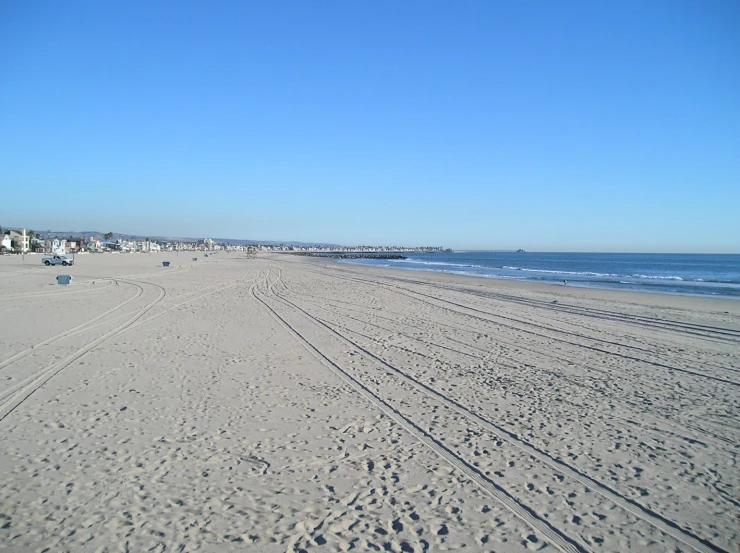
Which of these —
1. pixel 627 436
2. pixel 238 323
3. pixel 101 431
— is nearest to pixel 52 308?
pixel 238 323

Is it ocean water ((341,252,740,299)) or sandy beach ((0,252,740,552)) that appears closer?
sandy beach ((0,252,740,552))

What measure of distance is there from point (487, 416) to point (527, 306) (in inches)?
495

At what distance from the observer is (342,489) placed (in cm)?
391

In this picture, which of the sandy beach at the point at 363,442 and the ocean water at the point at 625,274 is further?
the ocean water at the point at 625,274

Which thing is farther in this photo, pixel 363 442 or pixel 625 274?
pixel 625 274

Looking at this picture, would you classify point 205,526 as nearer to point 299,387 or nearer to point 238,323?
point 299,387

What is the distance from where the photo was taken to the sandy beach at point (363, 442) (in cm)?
338

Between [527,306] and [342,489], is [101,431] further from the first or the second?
[527,306]

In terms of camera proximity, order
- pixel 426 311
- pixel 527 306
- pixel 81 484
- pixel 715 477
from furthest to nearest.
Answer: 1. pixel 527 306
2. pixel 426 311
3. pixel 715 477
4. pixel 81 484

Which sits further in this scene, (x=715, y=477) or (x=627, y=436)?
(x=627, y=436)

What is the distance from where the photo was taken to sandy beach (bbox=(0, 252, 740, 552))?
338 centimetres

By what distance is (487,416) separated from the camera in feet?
18.7

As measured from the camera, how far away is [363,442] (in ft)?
15.9

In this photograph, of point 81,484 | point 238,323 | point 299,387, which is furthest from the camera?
point 238,323
